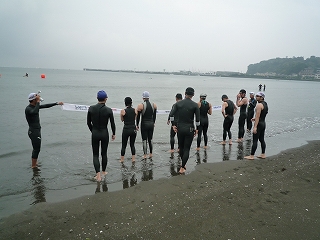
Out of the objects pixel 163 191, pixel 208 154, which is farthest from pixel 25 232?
pixel 208 154

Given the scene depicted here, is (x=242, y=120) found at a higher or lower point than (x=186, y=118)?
lower

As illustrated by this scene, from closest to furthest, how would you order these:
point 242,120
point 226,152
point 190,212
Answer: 1. point 190,212
2. point 226,152
3. point 242,120

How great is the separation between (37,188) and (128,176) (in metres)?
2.32

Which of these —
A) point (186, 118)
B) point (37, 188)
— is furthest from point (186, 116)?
point (37, 188)

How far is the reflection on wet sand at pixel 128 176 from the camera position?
604cm

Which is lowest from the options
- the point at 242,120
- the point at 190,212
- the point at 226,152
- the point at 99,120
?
the point at 226,152

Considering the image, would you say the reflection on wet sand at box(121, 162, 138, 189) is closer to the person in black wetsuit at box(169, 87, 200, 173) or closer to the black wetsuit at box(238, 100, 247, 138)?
the person in black wetsuit at box(169, 87, 200, 173)

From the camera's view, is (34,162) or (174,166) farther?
(174,166)

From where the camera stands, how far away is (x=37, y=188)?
580 centimetres

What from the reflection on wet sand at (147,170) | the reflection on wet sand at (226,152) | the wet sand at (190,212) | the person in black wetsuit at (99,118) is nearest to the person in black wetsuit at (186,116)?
the wet sand at (190,212)

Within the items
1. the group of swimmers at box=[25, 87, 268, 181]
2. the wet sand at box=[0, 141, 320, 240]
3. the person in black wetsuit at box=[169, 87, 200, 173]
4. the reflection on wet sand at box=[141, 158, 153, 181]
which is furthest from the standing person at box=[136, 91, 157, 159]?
the wet sand at box=[0, 141, 320, 240]

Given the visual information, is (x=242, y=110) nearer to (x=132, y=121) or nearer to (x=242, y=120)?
(x=242, y=120)

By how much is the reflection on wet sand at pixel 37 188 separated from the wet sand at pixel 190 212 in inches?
17.8

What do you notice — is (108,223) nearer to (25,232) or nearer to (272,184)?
(25,232)
